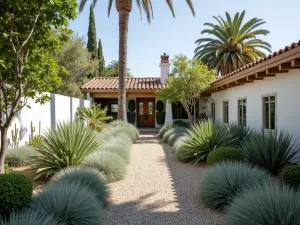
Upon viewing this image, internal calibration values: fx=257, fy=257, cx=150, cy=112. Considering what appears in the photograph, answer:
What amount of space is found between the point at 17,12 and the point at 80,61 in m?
27.5

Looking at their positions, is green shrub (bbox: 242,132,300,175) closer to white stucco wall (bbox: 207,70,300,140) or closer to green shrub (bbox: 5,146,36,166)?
white stucco wall (bbox: 207,70,300,140)

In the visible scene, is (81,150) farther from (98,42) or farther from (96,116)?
(98,42)

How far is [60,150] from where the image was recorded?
21.8 feet

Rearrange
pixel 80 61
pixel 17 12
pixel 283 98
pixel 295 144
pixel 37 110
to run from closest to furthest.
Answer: pixel 17 12 → pixel 295 144 → pixel 283 98 → pixel 37 110 → pixel 80 61

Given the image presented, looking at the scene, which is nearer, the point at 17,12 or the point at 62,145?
the point at 17,12

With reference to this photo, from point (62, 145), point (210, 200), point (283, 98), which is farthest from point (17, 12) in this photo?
point (283, 98)

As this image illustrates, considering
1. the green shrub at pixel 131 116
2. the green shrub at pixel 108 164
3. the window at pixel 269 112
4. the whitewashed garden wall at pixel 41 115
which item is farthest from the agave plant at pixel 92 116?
the window at pixel 269 112

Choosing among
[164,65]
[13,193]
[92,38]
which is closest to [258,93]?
[13,193]

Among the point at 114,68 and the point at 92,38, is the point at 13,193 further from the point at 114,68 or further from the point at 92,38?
the point at 114,68

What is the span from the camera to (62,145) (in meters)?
6.72

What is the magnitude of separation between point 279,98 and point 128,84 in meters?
14.7

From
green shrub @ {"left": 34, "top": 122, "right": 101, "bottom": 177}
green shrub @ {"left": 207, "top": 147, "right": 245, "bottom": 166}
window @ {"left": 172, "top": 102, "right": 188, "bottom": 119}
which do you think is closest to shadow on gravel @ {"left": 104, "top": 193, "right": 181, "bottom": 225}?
green shrub @ {"left": 34, "top": 122, "right": 101, "bottom": 177}

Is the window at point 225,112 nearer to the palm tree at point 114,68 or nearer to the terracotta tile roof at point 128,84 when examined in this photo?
the terracotta tile roof at point 128,84

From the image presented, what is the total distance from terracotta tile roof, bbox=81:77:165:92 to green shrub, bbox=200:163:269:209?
15.5 m
